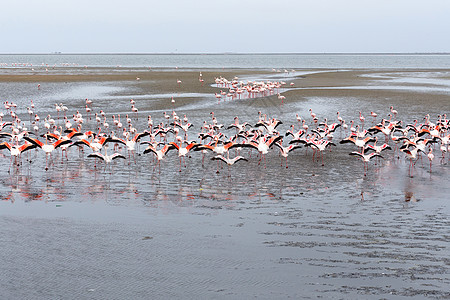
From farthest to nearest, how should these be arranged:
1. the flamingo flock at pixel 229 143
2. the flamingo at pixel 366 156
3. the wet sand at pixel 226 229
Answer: the flamingo flock at pixel 229 143 → the flamingo at pixel 366 156 → the wet sand at pixel 226 229

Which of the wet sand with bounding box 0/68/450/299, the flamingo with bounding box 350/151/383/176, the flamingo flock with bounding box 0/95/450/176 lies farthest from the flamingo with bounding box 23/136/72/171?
the flamingo with bounding box 350/151/383/176

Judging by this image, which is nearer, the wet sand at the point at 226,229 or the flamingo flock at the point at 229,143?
the wet sand at the point at 226,229

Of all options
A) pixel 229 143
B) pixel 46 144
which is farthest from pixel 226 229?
pixel 46 144

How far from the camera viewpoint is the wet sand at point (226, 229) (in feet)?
24.4

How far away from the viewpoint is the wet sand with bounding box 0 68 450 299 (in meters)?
7.43

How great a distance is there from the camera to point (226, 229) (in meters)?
9.61

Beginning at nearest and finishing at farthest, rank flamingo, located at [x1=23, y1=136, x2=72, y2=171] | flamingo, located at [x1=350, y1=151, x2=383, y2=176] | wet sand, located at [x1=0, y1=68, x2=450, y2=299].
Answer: wet sand, located at [x1=0, y1=68, x2=450, y2=299]
flamingo, located at [x1=350, y1=151, x2=383, y2=176]
flamingo, located at [x1=23, y1=136, x2=72, y2=171]

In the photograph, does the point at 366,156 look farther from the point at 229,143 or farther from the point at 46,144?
the point at 46,144

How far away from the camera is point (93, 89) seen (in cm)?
3831

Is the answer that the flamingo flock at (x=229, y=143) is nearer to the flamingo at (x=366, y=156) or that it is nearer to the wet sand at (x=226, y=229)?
the flamingo at (x=366, y=156)

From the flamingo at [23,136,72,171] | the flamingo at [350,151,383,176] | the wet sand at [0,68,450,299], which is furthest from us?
the flamingo at [23,136,72,171]

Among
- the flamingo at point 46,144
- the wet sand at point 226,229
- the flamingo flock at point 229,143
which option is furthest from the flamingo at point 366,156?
the flamingo at point 46,144

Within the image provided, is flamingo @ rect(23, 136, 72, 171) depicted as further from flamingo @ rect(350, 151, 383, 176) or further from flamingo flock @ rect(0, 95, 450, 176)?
flamingo @ rect(350, 151, 383, 176)

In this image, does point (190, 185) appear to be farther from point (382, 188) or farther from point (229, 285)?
point (229, 285)
